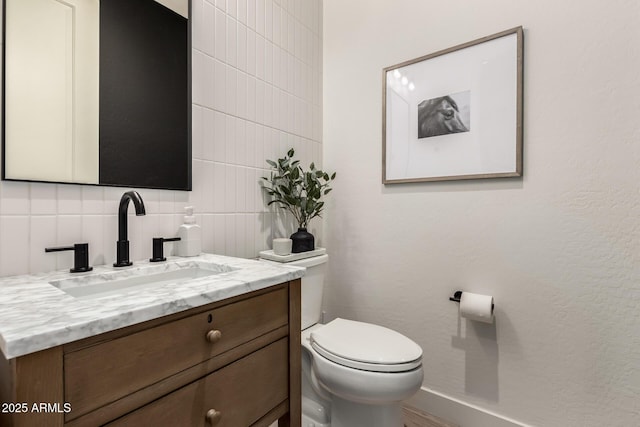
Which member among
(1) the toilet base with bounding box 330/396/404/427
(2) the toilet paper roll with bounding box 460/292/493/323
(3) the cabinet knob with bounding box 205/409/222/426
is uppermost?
(2) the toilet paper roll with bounding box 460/292/493/323

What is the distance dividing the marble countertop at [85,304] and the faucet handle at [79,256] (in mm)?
29

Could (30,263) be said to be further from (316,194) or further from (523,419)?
(523,419)

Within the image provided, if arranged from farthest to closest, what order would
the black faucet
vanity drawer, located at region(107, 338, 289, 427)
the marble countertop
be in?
the black faucet < vanity drawer, located at region(107, 338, 289, 427) < the marble countertop

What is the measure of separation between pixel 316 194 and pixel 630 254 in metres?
1.27

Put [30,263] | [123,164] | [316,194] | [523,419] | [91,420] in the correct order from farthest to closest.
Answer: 1. [316,194]
2. [523,419]
3. [123,164]
4. [30,263]
5. [91,420]

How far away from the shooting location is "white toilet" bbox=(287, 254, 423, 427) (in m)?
1.04

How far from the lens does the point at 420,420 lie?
147 cm

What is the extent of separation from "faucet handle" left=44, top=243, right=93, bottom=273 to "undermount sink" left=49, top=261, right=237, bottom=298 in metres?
0.06

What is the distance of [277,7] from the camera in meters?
1.63

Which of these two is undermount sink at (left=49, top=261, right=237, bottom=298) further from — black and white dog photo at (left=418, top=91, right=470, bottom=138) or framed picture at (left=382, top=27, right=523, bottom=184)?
black and white dog photo at (left=418, top=91, right=470, bottom=138)

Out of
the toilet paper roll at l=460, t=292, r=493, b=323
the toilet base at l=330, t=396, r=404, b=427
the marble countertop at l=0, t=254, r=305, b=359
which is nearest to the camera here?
the marble countertop at l=0, t=254, r=305, b=359

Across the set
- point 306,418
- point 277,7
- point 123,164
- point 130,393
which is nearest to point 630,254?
point 306,418

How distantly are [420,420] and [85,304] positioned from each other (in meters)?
1.54

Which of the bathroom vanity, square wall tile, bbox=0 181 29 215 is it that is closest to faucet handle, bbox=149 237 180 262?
the bathroom vanity
